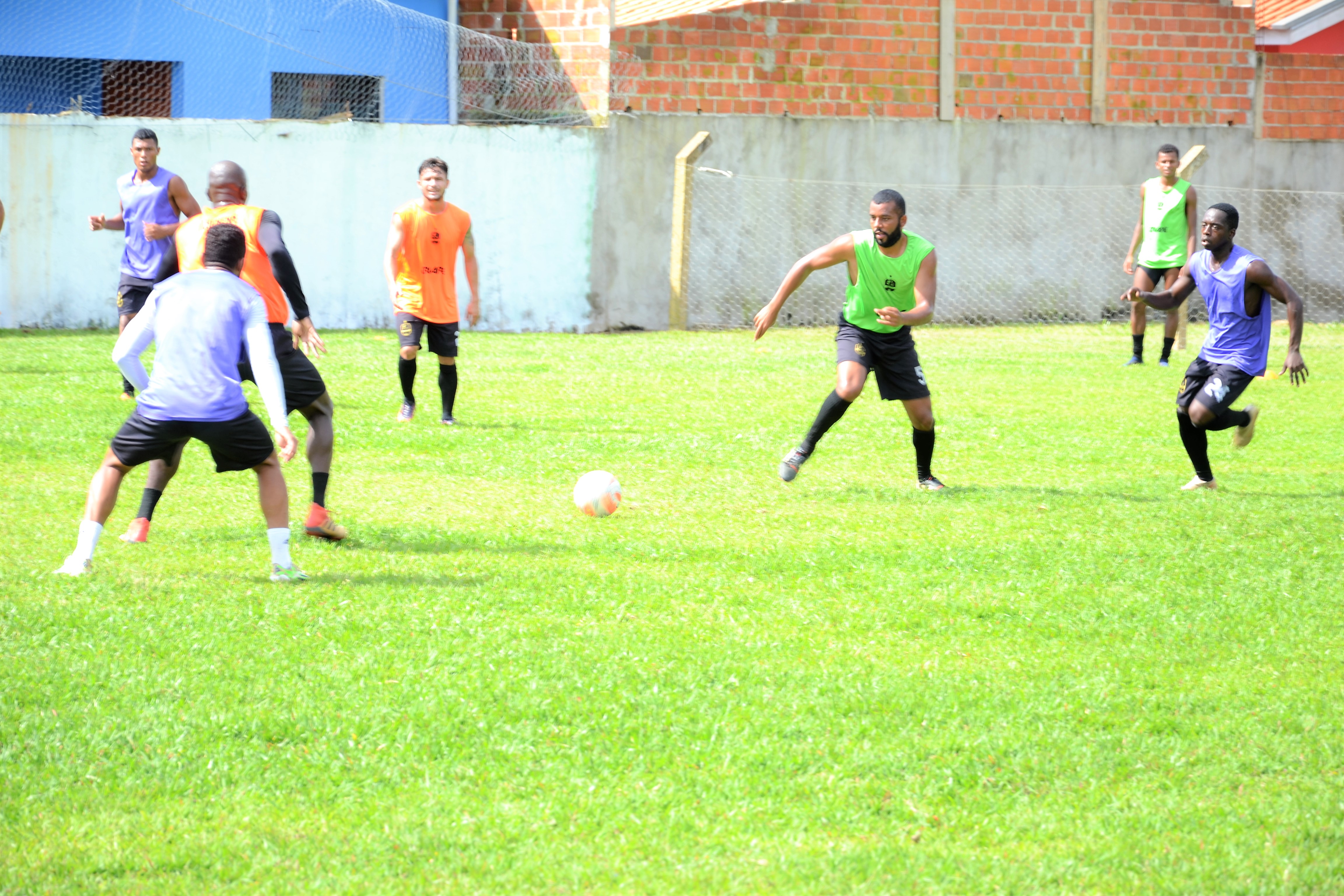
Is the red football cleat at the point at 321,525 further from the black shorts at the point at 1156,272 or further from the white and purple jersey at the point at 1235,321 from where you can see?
the black shorts at the point at 1156,272

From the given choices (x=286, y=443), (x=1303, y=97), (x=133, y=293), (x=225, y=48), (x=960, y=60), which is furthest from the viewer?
(x=1303, y=97)

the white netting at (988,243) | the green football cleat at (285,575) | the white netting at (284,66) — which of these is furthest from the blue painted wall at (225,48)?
the green football cleat at (285,575)

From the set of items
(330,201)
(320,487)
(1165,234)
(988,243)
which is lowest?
(320,487)

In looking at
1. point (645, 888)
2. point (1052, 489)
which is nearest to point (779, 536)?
point (1052, 489)

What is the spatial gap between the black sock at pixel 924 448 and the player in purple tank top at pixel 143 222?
6232mm

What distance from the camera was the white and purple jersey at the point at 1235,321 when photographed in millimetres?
9305

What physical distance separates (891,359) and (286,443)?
13.5 ft

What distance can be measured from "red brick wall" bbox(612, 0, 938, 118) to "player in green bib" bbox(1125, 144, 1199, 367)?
18.4 feet

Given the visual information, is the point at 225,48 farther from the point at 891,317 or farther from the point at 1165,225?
the point at 891,317

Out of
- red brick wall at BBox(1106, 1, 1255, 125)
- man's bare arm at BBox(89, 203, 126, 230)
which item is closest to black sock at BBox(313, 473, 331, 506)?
man's bare arm at BBox(89, 203, 126, 230)

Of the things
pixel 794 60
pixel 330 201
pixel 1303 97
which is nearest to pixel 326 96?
pixel 330 201

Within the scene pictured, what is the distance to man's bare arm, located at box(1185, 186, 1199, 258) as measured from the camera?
15.6m

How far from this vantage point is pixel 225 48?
64.6 feet

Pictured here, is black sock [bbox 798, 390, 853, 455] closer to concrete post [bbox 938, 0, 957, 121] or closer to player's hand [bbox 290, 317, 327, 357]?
player's hand [bbox 290, 317, 327, 357]
